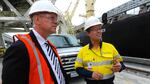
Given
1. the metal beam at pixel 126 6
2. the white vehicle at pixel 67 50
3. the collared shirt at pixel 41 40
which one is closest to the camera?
the collared shirt at pixel 41 40

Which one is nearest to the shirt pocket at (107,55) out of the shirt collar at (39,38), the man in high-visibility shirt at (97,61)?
the man in high-visibility shirt at (97,61)

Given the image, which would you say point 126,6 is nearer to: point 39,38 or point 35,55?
point 39,38

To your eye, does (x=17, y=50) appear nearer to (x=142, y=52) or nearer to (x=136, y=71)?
(x=136, y=71)

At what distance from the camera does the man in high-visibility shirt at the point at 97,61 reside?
3275mm

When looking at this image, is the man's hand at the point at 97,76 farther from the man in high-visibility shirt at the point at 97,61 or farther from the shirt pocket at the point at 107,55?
the shirt pocket at the point at 107,55

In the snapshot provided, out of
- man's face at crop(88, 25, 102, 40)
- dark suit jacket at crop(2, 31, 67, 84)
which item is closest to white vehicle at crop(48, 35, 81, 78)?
man's face at crop(88, 25, 102, 40)

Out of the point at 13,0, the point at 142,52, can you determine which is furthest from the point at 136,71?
the point at 13,0

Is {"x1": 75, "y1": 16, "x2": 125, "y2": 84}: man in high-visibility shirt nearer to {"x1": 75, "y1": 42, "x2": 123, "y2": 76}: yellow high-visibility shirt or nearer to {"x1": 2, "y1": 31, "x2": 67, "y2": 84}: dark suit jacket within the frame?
{"x1": 75, "y1": 42, "x2": 123, "y2": 76}: yellow high-visibility shirt

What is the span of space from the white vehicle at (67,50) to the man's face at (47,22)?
6556mm

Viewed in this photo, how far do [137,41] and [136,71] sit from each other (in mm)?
3516

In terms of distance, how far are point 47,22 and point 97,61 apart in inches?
47.9

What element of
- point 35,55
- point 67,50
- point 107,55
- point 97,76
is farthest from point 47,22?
point 67,50

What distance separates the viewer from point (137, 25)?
14.1 meters

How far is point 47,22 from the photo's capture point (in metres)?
2.32
